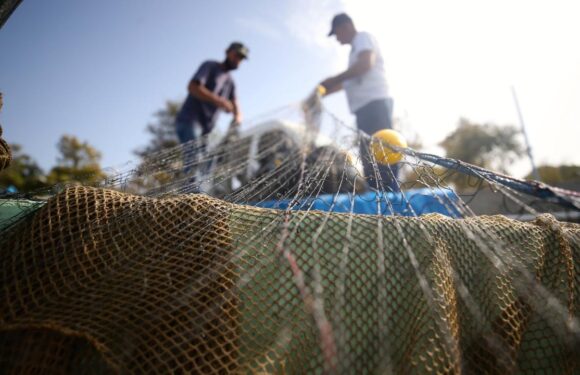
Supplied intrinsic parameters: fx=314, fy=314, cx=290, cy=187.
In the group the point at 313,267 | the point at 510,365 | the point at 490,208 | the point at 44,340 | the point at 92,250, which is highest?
the point at 92,250

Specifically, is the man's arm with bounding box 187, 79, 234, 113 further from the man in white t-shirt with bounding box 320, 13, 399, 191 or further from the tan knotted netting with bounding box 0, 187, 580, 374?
the tan knotted netting with bounding box 0, 187, 580, 374

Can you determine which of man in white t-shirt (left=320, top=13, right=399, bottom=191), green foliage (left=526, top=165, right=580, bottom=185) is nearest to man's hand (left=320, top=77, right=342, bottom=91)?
man in white t-shirt (left=320, top=13, right=399, bottom=191)

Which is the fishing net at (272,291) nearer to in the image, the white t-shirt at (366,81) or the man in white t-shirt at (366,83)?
the man in white t-shirt at (366,83)

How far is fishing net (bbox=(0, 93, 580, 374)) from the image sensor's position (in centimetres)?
80

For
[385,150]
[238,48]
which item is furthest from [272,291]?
[238,48]

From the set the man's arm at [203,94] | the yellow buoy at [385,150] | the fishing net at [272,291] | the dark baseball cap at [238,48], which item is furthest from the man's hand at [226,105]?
the fishing net at [272,291]

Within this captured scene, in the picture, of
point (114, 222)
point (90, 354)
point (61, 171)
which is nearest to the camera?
point (90, 354)

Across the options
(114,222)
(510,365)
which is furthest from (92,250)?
(510,365)

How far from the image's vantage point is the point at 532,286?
110cm

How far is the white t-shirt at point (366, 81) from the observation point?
315 centimetres

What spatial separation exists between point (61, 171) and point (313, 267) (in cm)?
1628

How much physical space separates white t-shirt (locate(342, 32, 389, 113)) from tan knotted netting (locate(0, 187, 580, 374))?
2221 mm

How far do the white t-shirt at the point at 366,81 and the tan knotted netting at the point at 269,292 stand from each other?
2.22m

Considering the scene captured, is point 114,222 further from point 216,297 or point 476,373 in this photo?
point 476,373
